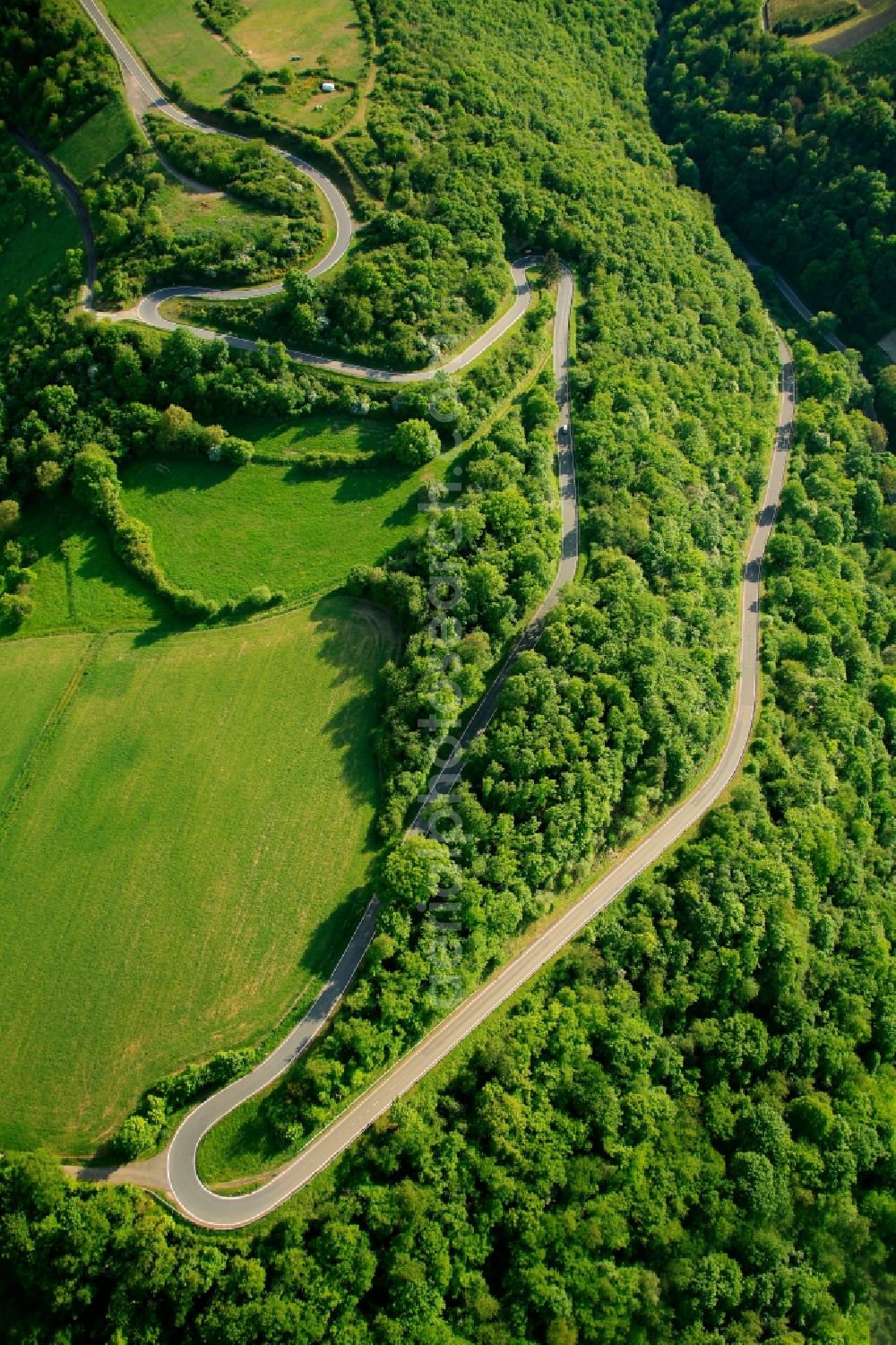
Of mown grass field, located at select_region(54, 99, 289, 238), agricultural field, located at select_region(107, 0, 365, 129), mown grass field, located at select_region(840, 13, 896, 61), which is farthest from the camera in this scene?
mown grass field, located at select_region(840, 13, 896, 61)

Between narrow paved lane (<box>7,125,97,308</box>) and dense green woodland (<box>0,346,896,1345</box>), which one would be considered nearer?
dense green woodland (<box>0,346,896,1345</box>)

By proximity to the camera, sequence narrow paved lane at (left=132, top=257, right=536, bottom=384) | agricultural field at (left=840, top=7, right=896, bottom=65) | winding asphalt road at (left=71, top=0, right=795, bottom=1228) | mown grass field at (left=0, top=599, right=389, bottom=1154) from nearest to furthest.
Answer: winding asphalt road at (left=71, top=0, right=795, bottom=1228) → mown grass field at (left=0, top=599, right=389, bottom=1154) → narrow paved lane at (left=132, top=257, right=536, bottom=384) → agricultural field at (left=840, top=7, right=896, bottom=65)

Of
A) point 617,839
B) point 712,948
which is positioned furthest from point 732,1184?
point 617,839

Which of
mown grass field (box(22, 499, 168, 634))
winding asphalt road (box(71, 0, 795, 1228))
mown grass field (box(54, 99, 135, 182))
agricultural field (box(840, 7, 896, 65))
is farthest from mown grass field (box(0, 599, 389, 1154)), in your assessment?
agricultural field (box(840, 7, 896, 65))

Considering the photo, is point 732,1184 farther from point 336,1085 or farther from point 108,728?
point 108,728

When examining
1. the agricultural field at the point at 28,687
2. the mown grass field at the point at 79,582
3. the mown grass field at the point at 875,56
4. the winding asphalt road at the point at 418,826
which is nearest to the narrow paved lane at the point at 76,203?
the winding asphalt road at the point at 418,826

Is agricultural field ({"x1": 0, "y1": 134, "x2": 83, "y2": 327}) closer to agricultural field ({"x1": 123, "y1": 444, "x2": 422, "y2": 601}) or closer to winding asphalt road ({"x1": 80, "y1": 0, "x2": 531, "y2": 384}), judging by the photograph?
winding asphalt road ({"x1": 80, "y1": 0, "x2": 531, "y2": 384})

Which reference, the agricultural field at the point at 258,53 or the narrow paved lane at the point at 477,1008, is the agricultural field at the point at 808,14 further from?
the narrow paved lane at the point at 477,1008
